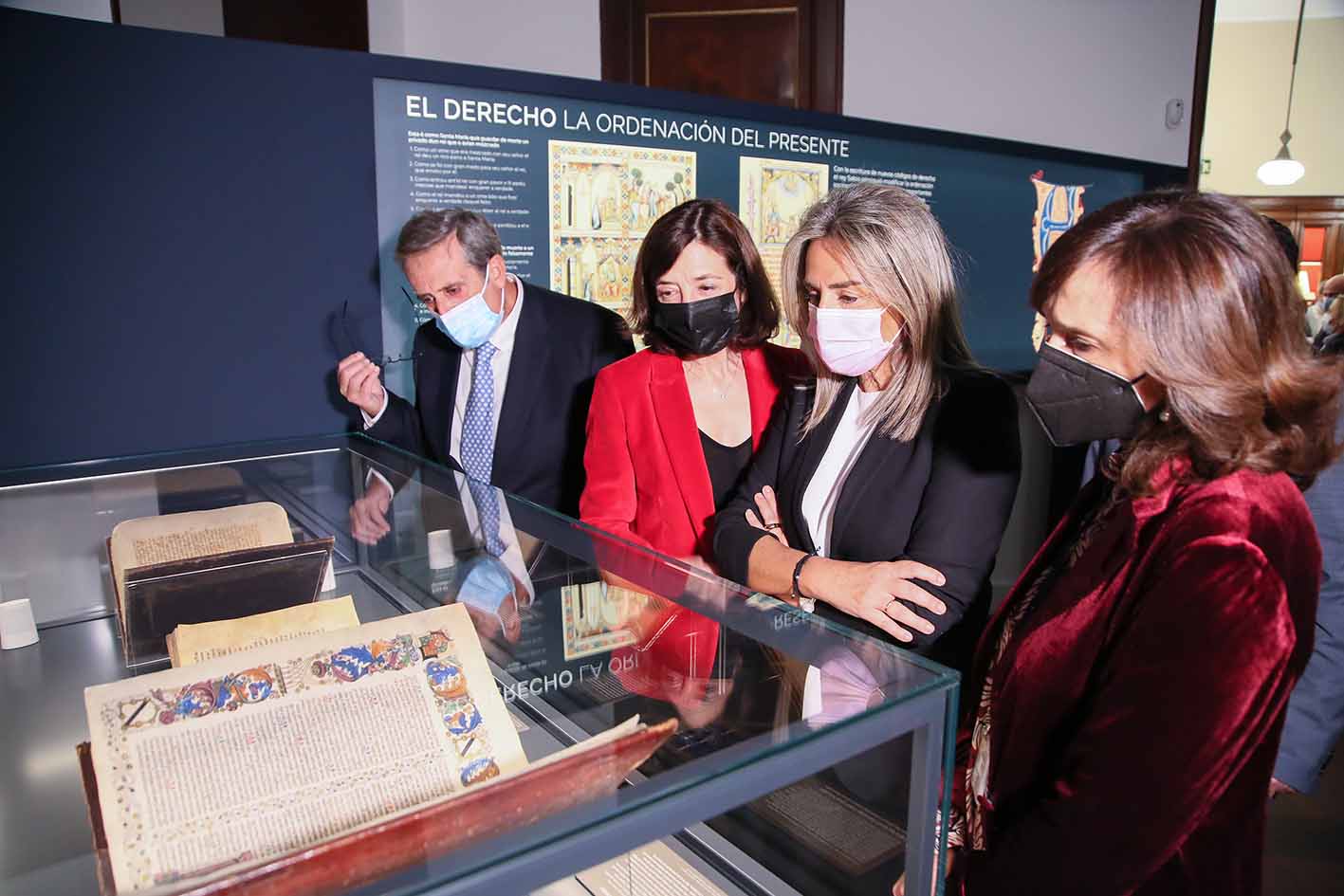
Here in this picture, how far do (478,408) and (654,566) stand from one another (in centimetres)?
129

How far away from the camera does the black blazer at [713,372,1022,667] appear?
1.69 metres

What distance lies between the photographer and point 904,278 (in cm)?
175

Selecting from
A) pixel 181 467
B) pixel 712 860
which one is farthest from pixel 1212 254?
pixel 181 467

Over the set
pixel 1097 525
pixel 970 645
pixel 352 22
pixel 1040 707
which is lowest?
pixel 970 645

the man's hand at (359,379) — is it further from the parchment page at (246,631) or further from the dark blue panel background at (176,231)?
the parchment page at (246,631)

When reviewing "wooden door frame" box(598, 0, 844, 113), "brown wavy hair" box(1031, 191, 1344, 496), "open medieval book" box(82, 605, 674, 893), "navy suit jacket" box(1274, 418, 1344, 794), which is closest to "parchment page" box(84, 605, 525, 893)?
"open medieval book" box(82, 605, 674, 893)

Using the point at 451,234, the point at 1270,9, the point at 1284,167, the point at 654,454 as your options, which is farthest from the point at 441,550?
the point at 1270,9

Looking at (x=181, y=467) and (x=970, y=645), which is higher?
(x=181, y=467)

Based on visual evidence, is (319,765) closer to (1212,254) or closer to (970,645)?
(1212,254)

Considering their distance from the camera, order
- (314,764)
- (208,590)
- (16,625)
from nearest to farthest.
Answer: (314,764) → (208,590) → (16,625)

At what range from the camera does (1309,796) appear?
3.32 metres

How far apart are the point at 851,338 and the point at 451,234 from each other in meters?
1.16

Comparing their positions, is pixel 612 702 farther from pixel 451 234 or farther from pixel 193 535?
pixel 451 234

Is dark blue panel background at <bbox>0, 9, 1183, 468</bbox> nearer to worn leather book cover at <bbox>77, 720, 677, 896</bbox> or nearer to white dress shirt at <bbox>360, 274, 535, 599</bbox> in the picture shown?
white dress shirt at <bbox>360, 274, 535, 599</bbox>
